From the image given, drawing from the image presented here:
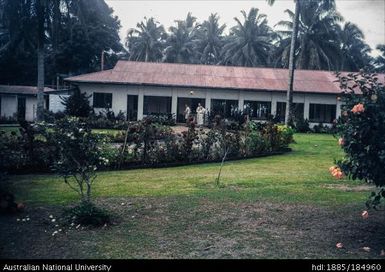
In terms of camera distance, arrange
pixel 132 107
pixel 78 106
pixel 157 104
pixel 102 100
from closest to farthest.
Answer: pixel 78 106
pixel 102 100
pixel 132 107
pixel 157 104

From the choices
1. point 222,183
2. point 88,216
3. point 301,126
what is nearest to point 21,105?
point 301,126

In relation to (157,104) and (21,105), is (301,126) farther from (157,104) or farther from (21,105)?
(21,105)

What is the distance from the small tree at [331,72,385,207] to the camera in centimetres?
508

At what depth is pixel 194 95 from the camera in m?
28.1

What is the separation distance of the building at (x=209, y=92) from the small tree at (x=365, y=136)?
21.8m

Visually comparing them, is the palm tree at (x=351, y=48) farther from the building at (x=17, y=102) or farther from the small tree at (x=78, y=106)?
the building at (x=17, y=102)

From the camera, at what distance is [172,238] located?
5.55 meters

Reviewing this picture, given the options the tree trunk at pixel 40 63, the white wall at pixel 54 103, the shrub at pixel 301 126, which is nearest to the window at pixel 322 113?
the shrub at pixel 301 126

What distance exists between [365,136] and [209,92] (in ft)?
75.9

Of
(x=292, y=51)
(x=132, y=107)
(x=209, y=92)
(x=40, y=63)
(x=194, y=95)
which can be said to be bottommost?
(x=132, y=107)

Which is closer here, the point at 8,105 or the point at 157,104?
the point at 8,105

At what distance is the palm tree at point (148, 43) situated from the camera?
1934 inches

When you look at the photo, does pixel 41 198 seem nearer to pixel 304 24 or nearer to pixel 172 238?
pixel 172 238
